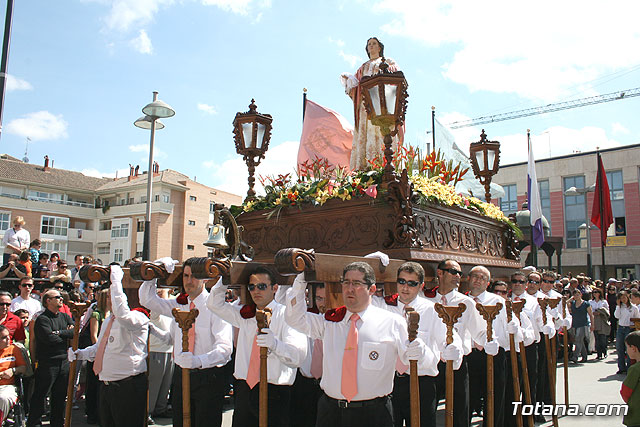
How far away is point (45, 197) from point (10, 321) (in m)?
45.3

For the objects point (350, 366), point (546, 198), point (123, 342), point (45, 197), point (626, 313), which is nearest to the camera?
point (350, 366)

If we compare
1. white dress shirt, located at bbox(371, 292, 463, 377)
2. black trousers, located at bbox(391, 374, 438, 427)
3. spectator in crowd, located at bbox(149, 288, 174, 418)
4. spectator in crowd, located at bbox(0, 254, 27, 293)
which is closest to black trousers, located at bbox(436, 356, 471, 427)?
black trousers, located at bbox(391, 374, 438, 427)

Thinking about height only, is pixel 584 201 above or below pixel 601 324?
above

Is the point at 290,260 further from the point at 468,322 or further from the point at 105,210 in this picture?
the point at 105,210

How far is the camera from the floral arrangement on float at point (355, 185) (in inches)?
256

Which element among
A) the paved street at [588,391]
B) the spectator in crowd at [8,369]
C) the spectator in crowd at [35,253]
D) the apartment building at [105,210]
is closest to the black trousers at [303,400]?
the paved street at [588,391]

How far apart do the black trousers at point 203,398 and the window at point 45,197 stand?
47075 mm

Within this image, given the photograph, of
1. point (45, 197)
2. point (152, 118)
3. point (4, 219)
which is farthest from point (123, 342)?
point (45, 197)

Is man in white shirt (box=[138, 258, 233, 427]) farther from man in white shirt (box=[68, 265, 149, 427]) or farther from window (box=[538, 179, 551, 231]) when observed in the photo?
window (box=[538, 179, 551, 231])

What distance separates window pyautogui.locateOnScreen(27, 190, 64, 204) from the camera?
45875 mm

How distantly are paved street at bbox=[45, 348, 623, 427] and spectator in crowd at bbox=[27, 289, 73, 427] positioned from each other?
921mm

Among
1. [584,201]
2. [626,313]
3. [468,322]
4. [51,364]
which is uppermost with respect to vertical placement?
[584,201]

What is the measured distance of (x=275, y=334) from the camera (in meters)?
4.41

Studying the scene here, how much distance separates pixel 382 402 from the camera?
3641 mm
